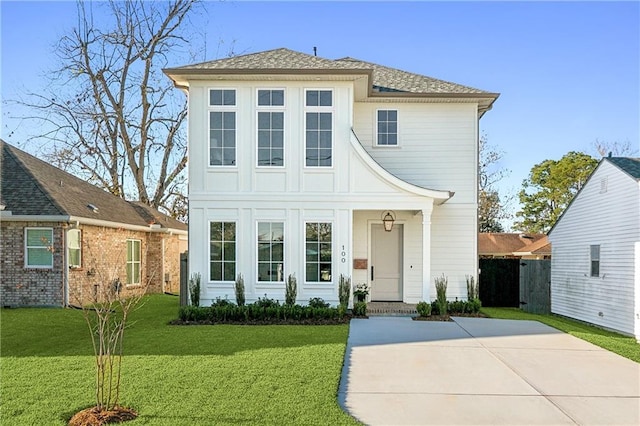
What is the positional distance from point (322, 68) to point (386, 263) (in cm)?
581

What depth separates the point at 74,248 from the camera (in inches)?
603

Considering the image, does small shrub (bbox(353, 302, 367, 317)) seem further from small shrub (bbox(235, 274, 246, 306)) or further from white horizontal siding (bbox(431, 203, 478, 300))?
white horizontal siding (bbox(431, 203, 478, 300))

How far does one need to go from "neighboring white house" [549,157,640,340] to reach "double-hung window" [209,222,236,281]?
30.5ft

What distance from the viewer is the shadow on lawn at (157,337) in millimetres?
8375

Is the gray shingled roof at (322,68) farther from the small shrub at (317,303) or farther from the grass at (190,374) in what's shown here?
the grass at (190,374)

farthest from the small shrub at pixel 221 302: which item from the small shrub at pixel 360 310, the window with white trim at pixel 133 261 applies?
the window with white trim at pixel 133 261

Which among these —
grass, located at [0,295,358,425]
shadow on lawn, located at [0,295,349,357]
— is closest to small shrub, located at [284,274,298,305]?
shadow on lawn, located at [0,295,349,357]

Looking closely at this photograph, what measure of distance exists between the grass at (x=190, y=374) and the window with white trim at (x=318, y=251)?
93.8 inches

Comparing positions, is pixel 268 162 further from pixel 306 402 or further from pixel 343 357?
pixel 306 402

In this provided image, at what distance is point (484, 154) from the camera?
33094 millimetres

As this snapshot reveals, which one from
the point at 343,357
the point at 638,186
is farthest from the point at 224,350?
the point at 638,186

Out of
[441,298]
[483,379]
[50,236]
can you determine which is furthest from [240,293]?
[483,379]

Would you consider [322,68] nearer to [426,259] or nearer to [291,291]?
[426,259]

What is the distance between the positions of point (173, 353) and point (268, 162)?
6306 mm
